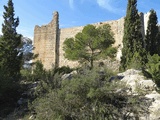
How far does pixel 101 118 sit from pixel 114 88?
5.06ft

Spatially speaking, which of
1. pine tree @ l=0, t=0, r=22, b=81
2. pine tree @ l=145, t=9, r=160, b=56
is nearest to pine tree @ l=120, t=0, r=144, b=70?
pine tree @ l=145, t=9, r=160, b=56

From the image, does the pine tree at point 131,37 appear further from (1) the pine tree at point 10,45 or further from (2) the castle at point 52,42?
(2) the castle at point 52,42

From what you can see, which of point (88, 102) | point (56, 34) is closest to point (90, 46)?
point (56, 34)

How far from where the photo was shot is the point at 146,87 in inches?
517

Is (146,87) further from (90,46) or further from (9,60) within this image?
(90,46)

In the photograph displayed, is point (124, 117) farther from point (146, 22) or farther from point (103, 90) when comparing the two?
point (146, 22)

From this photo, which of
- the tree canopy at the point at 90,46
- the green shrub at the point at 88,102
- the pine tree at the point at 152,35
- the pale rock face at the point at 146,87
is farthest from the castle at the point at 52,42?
the green shrub at the point at 88,102

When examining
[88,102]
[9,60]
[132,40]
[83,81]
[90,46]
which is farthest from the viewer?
[90,46]

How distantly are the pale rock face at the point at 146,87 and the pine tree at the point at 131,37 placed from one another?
4.43 m

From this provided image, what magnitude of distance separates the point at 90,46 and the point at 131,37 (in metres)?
3.99

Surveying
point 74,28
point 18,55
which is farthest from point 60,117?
point 74,28

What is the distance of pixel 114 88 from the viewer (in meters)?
12.2

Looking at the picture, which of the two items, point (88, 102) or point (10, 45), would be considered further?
point (10, 45)

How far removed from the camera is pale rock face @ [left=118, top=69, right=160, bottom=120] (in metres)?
11.1
